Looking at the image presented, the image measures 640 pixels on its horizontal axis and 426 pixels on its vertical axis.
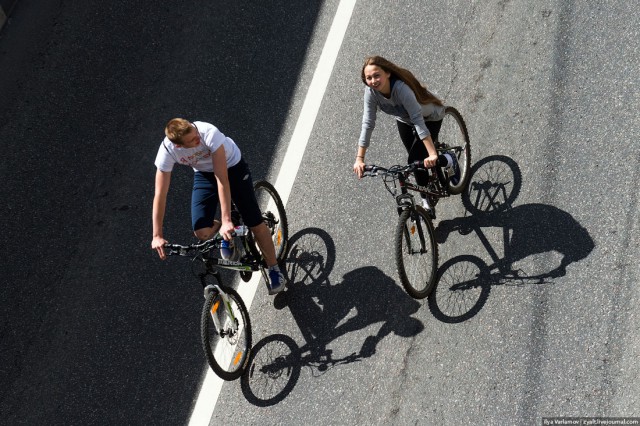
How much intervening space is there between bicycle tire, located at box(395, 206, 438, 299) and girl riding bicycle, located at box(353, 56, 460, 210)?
0.49 m

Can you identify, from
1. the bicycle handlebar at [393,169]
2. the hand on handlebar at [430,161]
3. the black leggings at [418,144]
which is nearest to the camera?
the hand on handlebar at [430,161]

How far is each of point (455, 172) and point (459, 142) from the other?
512 millimetres

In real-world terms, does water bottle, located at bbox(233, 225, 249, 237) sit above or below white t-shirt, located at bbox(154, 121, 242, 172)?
below

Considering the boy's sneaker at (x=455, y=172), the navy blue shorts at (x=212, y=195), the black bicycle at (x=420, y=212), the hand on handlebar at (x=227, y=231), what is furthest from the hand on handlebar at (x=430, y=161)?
the hand on handlebar at (x=227, y=231)

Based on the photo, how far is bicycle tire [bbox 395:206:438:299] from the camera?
294 inches

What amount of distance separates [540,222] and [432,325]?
4.69ft

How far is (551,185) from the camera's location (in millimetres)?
7984

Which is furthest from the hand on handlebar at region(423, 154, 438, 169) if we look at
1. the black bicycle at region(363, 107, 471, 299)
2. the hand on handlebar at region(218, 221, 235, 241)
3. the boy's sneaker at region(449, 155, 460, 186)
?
the hand on handlebar at region(218, 221, 235, 241)

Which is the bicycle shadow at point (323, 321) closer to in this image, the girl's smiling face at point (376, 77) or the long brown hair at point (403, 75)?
the long brown hair at point (403, 75)

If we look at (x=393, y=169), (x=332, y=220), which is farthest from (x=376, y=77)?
(x=332, y=220)

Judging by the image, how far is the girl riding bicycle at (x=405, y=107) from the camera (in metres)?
7.04

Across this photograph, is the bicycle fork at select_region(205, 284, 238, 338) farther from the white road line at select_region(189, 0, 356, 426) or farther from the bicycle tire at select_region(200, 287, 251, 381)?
the white road line at select_region(189, 0, 356, 426)

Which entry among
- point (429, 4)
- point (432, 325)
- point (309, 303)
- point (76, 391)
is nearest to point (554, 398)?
point (432, 325)

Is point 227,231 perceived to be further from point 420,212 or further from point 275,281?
point 420,212
